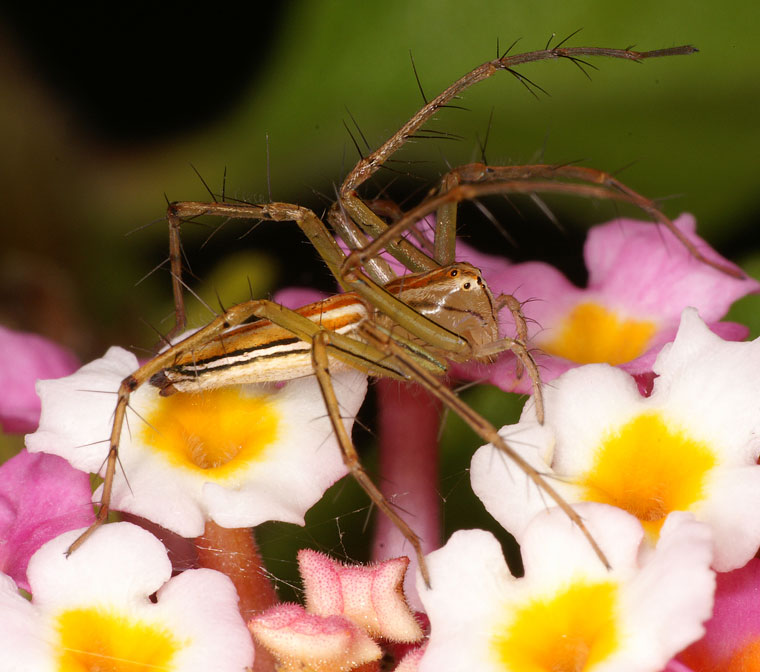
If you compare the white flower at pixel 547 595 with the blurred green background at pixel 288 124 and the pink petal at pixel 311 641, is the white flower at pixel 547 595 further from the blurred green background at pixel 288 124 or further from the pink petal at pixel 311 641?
the blurred green background at pixel 288 124

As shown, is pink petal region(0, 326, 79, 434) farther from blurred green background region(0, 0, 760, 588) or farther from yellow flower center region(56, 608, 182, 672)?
yellow flower center region(56, 608, 182, 672)

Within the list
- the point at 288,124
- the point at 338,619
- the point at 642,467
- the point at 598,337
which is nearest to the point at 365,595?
the point at 338,619

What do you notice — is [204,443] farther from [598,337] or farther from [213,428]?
[598,337]

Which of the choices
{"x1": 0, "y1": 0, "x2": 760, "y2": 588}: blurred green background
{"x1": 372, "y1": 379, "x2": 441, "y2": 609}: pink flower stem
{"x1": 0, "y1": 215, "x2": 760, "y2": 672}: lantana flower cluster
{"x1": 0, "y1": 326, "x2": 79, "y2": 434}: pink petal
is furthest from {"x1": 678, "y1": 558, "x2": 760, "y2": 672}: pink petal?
{"x1": 0, "y1": 326, "x2": 79, "y2": 434}: pink petal

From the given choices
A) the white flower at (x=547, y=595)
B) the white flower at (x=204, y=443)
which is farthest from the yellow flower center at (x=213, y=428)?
the white flower at (x=547, y=595)

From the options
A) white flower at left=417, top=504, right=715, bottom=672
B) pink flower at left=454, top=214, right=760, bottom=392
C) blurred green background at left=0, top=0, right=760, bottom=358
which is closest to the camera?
white flower at left=417, top=504, right=715, bottom=672

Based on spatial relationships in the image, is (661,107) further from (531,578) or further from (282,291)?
(531,578)
